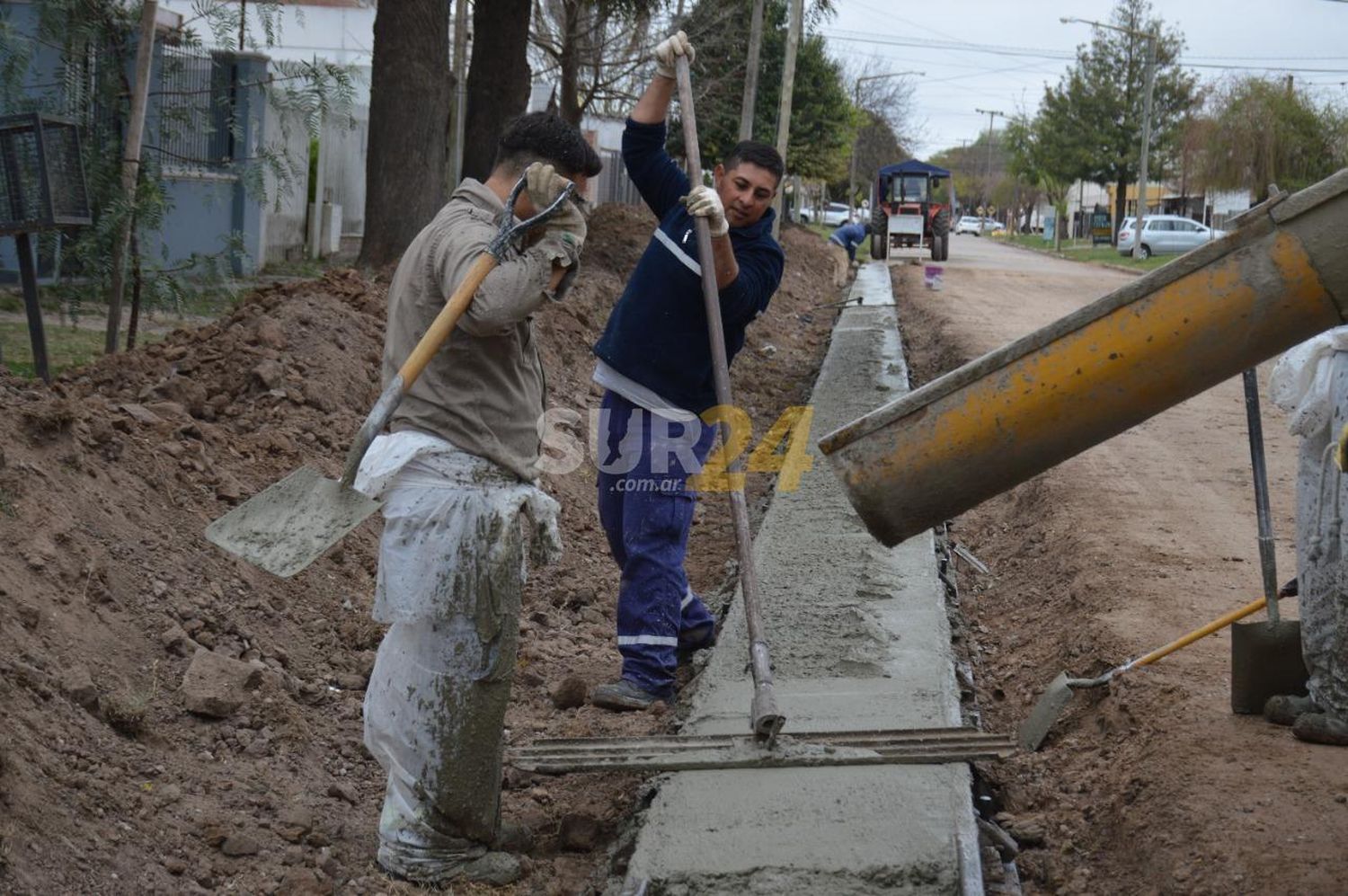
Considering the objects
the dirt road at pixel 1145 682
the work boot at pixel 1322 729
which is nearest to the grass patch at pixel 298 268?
the dirt road at pixel 1145 682

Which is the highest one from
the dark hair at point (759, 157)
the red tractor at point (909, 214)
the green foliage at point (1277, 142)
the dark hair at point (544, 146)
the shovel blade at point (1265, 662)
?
the green foliage at point (1277, 142)

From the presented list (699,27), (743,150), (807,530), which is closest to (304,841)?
(743,150)

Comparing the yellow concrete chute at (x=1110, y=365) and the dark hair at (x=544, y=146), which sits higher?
the dark hair at (x=544, y=146)

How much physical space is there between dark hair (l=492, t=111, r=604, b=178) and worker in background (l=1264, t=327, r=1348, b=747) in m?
2.28

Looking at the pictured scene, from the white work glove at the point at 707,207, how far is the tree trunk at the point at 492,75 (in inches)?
341

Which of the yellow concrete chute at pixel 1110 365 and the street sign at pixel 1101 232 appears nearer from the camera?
the yellow concrete chute at pixel 1110 365

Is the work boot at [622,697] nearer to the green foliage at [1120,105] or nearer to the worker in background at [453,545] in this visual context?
the worker in background at [453,545]

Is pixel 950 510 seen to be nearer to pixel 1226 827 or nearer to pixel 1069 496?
pixel 1226 827

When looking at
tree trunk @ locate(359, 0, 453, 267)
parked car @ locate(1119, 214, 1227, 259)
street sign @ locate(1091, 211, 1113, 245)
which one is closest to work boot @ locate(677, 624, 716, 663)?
tree trunk @ locate(359, 0, 453, 267)

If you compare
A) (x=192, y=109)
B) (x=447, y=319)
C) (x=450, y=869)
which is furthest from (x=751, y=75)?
(x=450, y=869)

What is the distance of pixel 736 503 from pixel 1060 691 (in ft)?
4.54

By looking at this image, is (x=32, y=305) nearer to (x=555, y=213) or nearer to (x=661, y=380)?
(x=661, y=380)

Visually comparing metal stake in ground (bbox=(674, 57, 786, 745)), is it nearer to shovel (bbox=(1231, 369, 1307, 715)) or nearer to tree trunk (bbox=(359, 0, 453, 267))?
shovel (bbox=(1231, 369, 1307, 715))

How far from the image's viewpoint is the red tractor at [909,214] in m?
36.8
